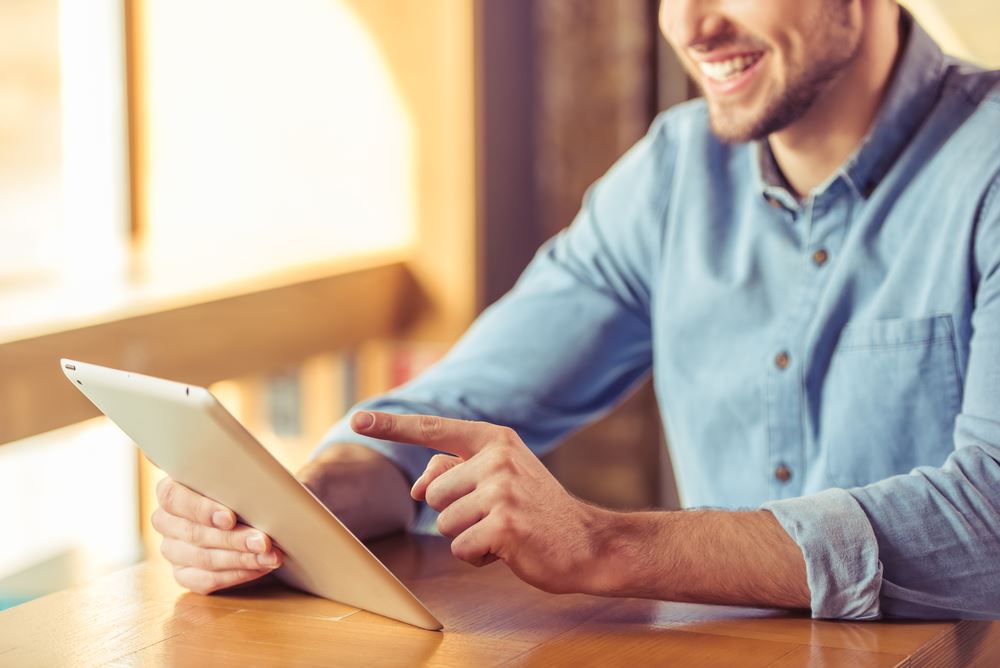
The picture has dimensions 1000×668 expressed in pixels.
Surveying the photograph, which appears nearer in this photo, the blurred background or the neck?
the neck

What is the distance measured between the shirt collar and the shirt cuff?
50 centimetres

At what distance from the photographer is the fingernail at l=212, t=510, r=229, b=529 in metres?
Result: 1.15

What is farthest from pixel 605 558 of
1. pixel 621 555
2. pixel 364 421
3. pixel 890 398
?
pixel 890 398

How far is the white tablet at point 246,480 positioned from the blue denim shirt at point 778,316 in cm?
33

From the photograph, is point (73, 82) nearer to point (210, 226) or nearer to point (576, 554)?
point (210, 226)

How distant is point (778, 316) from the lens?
1605mm

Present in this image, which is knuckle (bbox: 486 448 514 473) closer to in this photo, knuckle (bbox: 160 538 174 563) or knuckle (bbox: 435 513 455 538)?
knuckle (bbox: 435 513 455 538)

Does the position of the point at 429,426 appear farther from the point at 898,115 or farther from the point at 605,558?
the point at 898,115

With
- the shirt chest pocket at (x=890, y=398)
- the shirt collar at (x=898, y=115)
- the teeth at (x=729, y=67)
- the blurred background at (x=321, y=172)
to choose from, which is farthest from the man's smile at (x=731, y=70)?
the blurred background at (x=321, y=172)

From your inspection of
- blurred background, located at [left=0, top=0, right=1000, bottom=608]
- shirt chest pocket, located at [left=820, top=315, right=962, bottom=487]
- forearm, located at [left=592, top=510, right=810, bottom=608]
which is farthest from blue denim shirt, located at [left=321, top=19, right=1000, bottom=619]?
blurred background, located at [left=0, top=0, right=1000, bottom=608]

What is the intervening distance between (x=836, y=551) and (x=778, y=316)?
1.70ft

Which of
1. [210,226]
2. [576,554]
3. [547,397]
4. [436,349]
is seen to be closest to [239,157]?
[210,226]

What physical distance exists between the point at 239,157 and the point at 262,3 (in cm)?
36

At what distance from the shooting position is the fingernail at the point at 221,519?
3.78 ft
